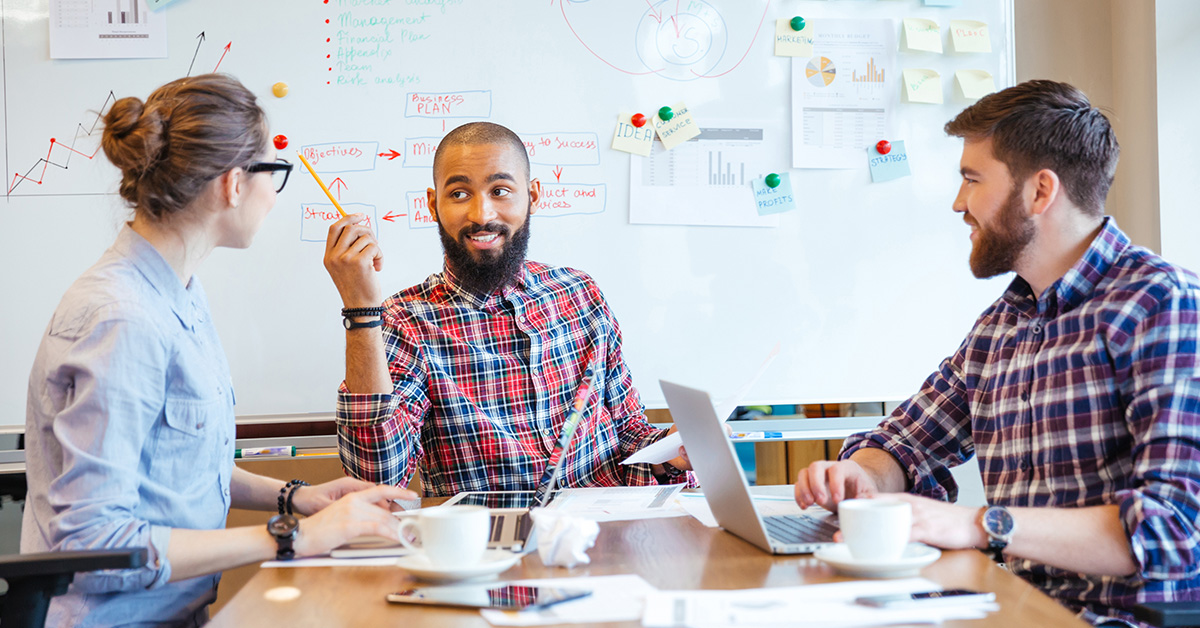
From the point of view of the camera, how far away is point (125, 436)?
118 centimetres

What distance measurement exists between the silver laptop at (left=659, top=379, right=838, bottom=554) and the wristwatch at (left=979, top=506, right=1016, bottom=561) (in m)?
0.19

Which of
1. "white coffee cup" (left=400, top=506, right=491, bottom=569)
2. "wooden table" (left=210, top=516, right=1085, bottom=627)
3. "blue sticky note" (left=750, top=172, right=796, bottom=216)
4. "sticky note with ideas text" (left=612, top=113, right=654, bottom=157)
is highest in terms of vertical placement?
"sticky note with ideas text" (left=612, top=113, right=654, bottom=157)

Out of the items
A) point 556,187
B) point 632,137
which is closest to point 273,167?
→ point 556,187

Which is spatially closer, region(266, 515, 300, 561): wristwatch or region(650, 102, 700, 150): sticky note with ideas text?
region(266, 515, 300, 561): wristwatch

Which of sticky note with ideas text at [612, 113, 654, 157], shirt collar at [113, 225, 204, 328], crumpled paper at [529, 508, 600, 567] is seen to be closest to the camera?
crumpled paper at [529, 508, 600, 567]

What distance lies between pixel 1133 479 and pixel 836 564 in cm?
48

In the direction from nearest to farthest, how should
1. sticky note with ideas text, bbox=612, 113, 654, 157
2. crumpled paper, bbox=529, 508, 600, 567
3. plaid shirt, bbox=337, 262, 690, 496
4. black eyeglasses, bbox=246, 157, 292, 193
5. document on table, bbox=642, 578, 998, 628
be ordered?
1. document on table, bbox=642, 578, 998, 628
2. crumpled paper, bbox=529, 508, 600, 567
3. black eyeglasses, bbox=246, 157, 292, 193
4. plaid shirt, bbox=337, 262, 690, 496
5. sticky note with ideas text, bbox=612, 113, 654, 157

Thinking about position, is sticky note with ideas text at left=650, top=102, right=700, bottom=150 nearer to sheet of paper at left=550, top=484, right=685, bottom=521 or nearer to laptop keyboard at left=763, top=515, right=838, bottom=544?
sheet of paper at left=550, top=484, right=685, bottom=521

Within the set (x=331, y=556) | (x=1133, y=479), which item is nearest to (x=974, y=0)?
(x=1133, y=479)

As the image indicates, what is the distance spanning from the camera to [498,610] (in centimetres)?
93

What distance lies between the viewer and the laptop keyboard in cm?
119

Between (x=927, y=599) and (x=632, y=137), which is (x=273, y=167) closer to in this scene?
(x=927, y=599)

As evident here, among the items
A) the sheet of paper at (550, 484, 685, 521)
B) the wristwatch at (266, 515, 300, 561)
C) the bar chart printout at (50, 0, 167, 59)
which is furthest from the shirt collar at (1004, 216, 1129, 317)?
the bar chart printout at (50, 0, 167, 59)

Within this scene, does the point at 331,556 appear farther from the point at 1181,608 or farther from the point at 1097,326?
the point at 1097,326
